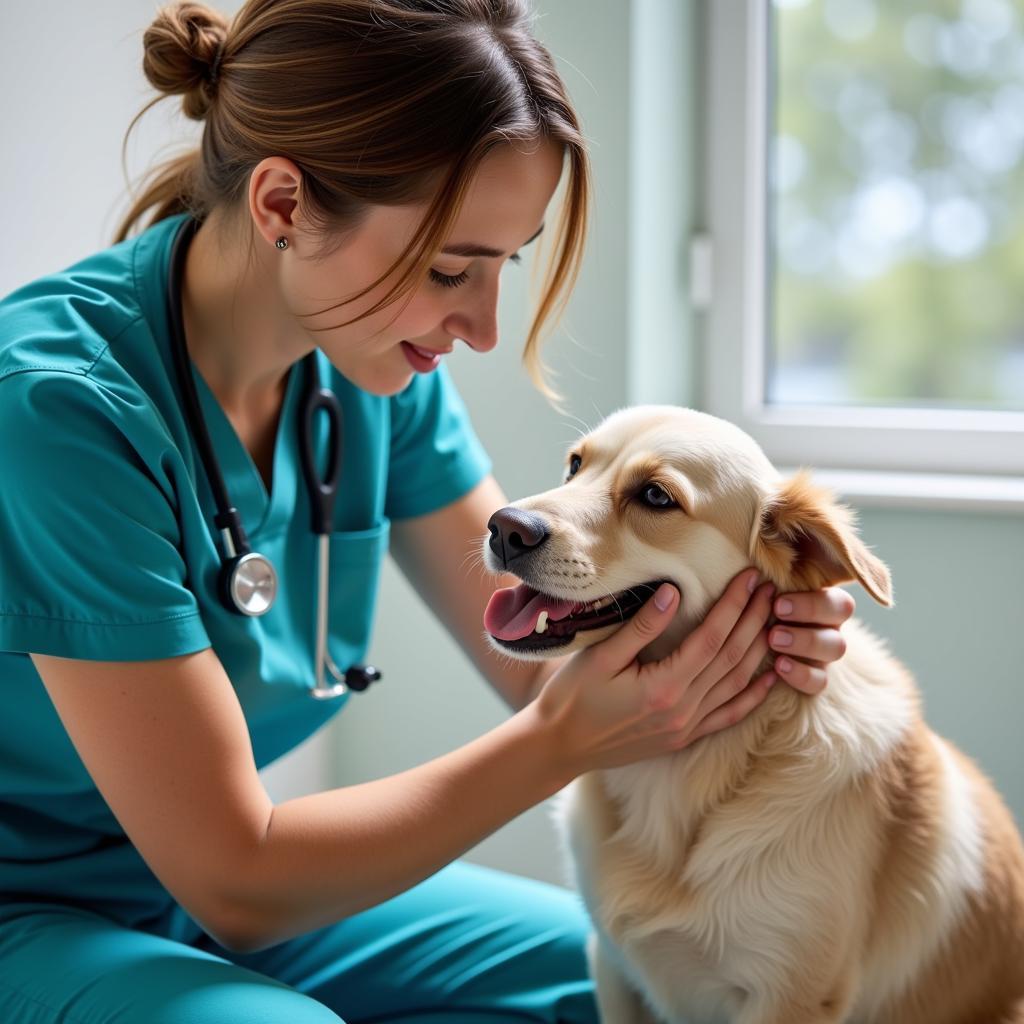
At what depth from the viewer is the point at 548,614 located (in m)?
1.04

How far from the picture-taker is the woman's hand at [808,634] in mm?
1041

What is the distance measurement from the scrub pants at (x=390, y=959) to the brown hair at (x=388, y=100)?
623mm

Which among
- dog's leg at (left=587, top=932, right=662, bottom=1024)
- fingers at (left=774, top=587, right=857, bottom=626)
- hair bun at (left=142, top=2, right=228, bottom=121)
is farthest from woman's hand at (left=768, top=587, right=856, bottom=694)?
hair bun at (left=142, top=2, right=228, bottom=121)

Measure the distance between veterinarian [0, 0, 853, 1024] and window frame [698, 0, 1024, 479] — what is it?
0.83m

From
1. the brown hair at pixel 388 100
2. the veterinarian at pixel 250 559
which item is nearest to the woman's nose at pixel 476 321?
the veterinarian at pixel 250 559

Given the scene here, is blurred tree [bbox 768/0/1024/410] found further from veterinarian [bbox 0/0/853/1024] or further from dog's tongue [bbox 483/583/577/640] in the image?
dog's tongue [bbox 483/583/577/640]

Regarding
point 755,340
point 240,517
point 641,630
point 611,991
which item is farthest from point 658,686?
point 755,340

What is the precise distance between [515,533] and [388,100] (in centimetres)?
40

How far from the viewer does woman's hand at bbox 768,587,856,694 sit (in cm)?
104

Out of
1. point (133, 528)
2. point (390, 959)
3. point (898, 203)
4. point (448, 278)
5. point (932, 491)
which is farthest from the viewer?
point (898, 203)

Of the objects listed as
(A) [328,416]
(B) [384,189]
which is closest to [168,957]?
(A) [328,416]

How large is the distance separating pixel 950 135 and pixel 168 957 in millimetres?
1701

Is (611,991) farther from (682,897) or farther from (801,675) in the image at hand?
(801,675)

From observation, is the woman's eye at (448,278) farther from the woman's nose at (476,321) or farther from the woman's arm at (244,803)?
the woman's arm at (244,803)
